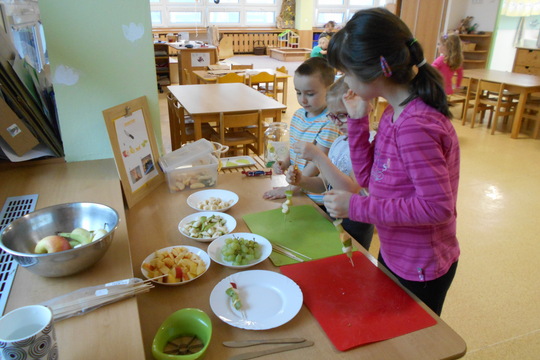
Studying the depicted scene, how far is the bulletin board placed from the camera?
1.50m

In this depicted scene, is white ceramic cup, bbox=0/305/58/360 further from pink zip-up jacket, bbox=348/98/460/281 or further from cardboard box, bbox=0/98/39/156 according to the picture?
cardboard box, bbox=0/98/39/156

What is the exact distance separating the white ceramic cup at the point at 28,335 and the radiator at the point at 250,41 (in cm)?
1240

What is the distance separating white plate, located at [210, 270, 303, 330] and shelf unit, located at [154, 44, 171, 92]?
7950 mm

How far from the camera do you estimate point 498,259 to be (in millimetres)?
2674

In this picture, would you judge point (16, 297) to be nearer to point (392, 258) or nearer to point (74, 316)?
point (74, 316)

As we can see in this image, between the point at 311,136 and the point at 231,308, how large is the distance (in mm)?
925

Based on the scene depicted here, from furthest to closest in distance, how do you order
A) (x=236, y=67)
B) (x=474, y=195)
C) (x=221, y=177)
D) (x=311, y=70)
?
(x=236, y=67) → (x=474, y=195) → (x=221, y=177) → (x=311, y=70)

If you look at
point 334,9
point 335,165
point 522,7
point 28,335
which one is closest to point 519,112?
point 522,7

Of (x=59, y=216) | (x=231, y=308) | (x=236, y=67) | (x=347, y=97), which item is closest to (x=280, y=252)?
(x=231, y=308)

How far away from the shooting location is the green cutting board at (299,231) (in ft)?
4.17

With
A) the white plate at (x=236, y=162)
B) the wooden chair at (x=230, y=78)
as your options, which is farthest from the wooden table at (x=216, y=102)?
the white plate at (x=236, y=162)

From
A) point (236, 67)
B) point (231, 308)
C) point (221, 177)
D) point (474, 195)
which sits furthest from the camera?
point (236, 67)

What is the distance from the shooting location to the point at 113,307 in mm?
896

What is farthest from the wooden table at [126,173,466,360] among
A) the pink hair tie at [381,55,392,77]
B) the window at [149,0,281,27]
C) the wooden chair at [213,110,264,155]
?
the window at [149,0,281,27]
